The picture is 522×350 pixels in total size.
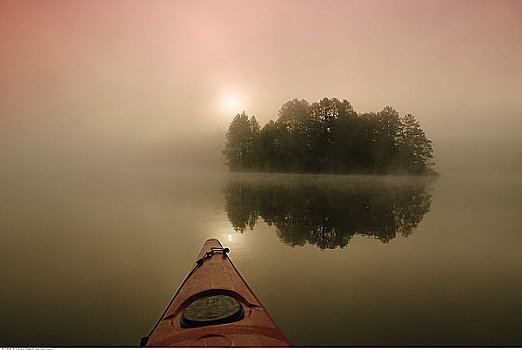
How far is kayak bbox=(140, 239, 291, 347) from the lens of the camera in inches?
68.1

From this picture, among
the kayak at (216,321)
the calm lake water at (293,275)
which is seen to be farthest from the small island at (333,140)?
the kayak at (216,321)

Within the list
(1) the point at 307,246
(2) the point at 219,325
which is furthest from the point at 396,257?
(2) the point at 219,325

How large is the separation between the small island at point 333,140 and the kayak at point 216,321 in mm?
27532

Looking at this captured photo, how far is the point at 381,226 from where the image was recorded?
6.46m

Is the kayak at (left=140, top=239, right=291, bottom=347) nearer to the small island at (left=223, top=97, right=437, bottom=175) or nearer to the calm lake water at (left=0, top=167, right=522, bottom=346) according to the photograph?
the calm lake water at (left=0, top=167, right=522, bottom=346)

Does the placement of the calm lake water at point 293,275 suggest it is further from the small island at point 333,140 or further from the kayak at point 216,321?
the small island at point 333,140

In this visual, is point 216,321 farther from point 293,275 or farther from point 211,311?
point 293,275

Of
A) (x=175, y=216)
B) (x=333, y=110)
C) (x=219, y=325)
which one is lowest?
(x=175, y=216)

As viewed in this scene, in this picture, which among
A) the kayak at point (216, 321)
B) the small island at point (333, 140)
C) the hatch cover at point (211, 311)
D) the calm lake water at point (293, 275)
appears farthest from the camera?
the small island at point (333, 140)

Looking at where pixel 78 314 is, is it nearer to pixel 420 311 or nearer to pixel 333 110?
pixel 420 311

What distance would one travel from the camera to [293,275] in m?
3.70

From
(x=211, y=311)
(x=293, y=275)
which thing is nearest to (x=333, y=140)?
(x=293, y=275)

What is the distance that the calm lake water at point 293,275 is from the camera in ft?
8.27

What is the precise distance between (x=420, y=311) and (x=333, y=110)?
92.9ft
